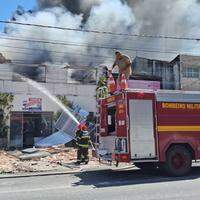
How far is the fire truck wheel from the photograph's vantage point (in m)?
12.7

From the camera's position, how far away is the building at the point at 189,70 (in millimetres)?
39312

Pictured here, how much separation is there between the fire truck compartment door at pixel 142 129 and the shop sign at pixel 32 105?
1432 cm

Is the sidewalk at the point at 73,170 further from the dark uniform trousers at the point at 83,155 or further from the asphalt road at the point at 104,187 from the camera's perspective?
the asphalt road at the point at 104,187

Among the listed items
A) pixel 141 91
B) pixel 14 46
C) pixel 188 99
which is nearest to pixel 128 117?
pixel 141 91

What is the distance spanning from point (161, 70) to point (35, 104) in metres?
16.4

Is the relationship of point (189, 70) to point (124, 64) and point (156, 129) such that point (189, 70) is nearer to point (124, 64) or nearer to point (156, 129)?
point (124, 64)

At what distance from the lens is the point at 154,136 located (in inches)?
497

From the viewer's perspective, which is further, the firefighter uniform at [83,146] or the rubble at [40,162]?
the firefighter uniform at [83,146]

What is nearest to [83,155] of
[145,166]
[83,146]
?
[83,146]

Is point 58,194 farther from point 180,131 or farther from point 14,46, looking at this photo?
point 14,46

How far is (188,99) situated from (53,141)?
40.2 feet

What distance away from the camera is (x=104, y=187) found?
10.8 metres

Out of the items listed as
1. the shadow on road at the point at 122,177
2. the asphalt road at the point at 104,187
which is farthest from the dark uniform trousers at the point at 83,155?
the asphalt road at the point at 104,187

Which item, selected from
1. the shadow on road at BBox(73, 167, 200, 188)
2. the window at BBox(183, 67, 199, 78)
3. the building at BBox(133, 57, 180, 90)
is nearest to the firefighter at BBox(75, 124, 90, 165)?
the shadow on road at BBox(73, 167, 200, 188)
